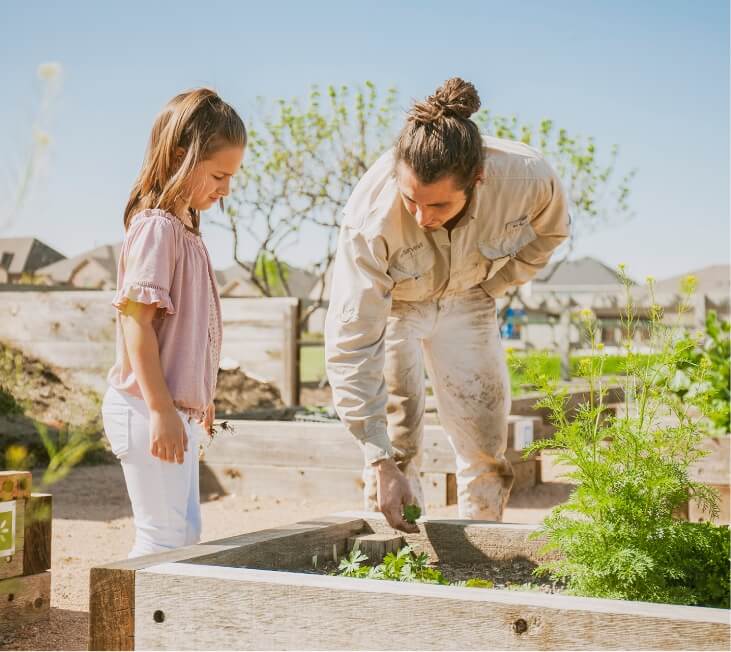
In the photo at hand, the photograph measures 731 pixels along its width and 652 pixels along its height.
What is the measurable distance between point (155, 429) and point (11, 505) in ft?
2.74

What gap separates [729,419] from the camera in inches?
232

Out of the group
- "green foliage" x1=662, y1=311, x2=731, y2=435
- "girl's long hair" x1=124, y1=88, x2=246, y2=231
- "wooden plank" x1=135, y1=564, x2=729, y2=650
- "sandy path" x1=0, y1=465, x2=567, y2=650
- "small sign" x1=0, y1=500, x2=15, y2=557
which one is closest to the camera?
"wooden plank" x1=135, y1=564, x2=729, y2=650

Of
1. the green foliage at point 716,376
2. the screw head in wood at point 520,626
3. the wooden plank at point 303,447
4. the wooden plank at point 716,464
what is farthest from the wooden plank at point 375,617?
the wooden plank at point 303,447

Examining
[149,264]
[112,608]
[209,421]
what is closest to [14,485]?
[209,421]

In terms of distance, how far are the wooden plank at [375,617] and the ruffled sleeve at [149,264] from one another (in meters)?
0.71

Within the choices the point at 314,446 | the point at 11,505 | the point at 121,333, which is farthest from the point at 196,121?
the point at 314,446

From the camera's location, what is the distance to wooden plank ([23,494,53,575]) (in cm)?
289

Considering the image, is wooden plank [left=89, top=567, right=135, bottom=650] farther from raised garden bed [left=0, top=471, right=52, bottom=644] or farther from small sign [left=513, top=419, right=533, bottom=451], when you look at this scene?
small sign [left=513, top=419, right=533, bottom=451]

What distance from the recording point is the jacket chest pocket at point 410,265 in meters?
2.92

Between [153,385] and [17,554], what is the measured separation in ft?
3.24

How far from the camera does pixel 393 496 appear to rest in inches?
99.1

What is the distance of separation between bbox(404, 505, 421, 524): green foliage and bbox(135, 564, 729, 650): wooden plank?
2.33ft

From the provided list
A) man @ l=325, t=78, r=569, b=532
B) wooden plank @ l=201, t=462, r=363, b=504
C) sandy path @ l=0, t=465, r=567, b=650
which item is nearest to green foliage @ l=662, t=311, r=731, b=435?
sandy path @ l=0, t=465, r=567, b=650

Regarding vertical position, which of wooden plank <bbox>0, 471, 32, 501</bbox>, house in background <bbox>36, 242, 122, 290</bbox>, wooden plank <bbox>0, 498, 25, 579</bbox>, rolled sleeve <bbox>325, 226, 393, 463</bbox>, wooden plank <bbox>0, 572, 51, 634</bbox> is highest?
house in background <bbox>36, 242, 122, 290</bbox>
